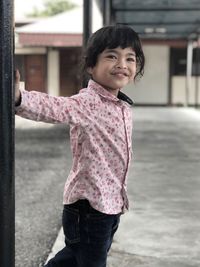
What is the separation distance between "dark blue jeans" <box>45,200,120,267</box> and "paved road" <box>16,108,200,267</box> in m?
1.27

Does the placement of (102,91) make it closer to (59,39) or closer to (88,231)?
(88,231)

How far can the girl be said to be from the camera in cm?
234

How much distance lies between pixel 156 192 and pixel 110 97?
11.8 ft

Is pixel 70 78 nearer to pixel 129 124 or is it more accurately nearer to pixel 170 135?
pixel 170 135

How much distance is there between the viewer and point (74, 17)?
19.5m

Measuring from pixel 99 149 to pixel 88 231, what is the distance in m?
0.35

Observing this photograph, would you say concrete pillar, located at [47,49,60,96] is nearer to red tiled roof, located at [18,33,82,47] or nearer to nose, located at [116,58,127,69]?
red tiled roof, located at [18,33,82,47]

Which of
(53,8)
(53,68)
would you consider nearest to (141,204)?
(53,68)

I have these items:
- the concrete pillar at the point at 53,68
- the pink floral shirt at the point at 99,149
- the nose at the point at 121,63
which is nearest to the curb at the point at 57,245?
the pink floral shirt at the point at 99,149

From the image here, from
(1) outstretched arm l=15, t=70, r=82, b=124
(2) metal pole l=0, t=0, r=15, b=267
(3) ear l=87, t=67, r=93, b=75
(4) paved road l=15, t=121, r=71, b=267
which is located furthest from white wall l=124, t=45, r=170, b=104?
(2) metal pole l=0, t=0, r=15, b=267

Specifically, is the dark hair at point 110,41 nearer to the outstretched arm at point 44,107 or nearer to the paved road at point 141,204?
the outstretched arm at point 44,107

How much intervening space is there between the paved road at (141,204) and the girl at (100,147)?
133cm

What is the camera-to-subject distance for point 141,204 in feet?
17.3

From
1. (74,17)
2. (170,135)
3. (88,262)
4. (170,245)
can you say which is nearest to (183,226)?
(170,245)
